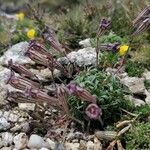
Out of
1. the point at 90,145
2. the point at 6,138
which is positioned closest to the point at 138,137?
the point at 90,145

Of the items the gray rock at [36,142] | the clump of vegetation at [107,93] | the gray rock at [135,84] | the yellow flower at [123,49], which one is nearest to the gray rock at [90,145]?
the clump of vegetation at [107,93]

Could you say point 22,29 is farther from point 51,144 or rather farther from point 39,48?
point 51,144

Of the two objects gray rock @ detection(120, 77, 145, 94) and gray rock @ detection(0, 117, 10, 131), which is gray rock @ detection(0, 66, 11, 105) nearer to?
gray rock @ detection(0, 117, 10, 131)

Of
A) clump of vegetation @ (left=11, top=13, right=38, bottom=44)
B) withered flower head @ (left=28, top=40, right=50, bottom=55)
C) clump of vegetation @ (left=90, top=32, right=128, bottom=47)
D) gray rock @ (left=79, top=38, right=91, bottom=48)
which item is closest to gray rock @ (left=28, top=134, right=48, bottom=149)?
withered flower head @ (left=28, top=40, right=50, bottom=55)

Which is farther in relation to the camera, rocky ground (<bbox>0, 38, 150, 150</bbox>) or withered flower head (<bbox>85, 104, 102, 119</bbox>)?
rocky ground (<bbox>0, 38, 150, 150</bbox>)

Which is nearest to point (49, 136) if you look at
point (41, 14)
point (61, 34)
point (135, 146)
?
point (135, 146)
